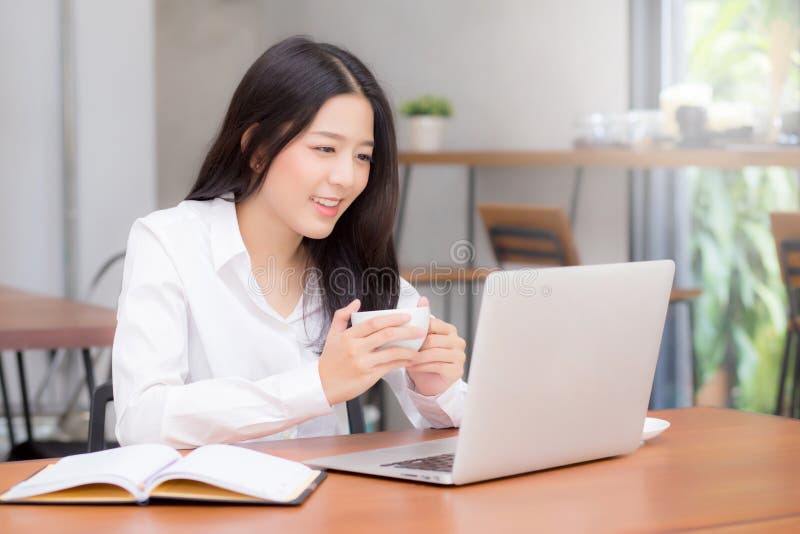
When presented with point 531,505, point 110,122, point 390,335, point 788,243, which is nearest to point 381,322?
point 390,335

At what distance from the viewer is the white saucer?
1417 millimetres

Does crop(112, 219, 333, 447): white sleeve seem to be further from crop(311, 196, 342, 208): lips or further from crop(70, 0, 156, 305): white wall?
crop(70, 0, 156, 305): white wall

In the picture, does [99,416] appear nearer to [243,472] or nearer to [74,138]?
[243,472]

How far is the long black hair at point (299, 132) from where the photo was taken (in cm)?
165

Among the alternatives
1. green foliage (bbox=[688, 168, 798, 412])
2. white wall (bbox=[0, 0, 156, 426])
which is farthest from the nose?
white wall (bbox=[0, 0, 156, 426])

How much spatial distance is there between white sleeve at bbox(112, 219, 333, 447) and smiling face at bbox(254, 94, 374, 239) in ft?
0.71

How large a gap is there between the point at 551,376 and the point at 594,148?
3.02 meters

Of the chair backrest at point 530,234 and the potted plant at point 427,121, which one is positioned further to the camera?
the potted plant at point 427,121

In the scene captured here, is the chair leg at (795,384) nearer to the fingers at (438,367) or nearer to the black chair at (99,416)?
the fingers at (438,367)

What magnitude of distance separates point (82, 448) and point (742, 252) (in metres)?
2.57

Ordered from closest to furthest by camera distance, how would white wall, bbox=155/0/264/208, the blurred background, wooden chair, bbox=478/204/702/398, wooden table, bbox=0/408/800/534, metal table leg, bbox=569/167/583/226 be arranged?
wooden table, bbox=0/408/800/534 → wooden chair, bbox=478/204/702/398 → the blurred background → metal table leg, bbox=569/167/583/226 → white wall, bbox=155/0/264/208

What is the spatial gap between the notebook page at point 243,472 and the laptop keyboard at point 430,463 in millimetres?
104

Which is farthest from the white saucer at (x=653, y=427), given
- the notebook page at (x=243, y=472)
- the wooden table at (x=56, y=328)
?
the wooden table at (x=56, y=328)

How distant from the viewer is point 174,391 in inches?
56.1
